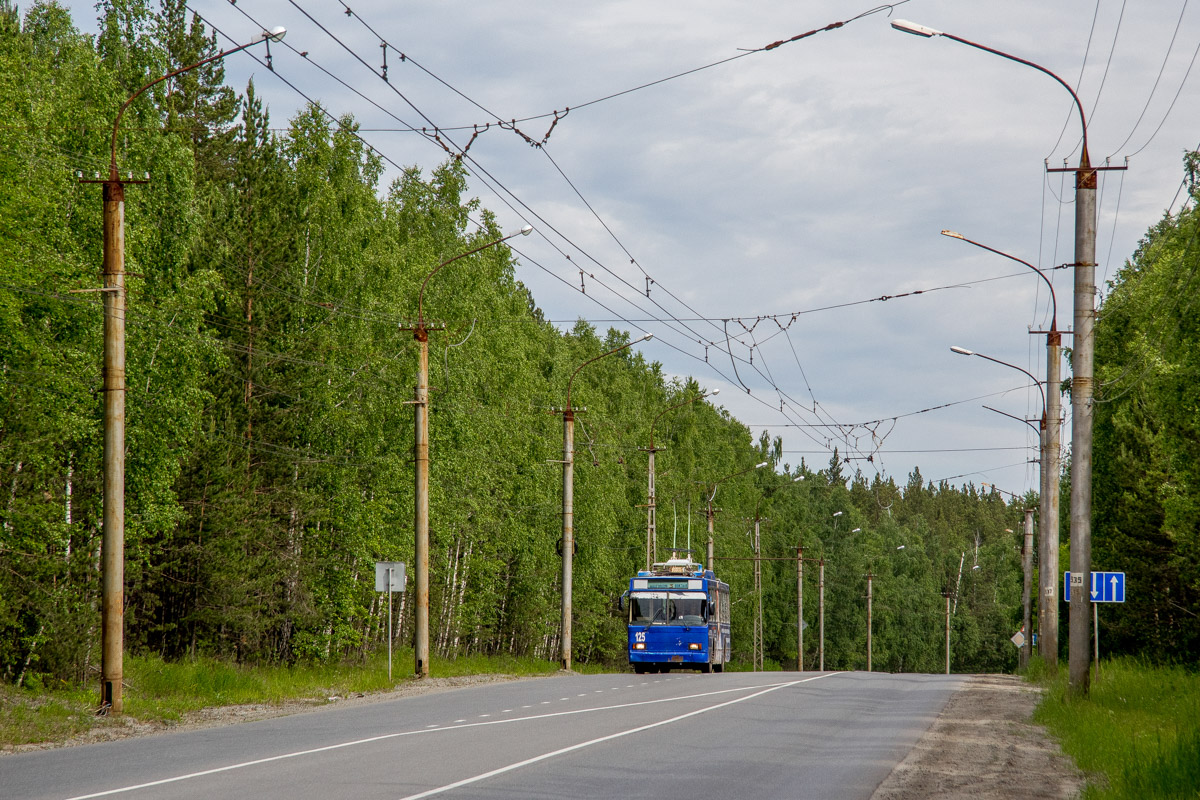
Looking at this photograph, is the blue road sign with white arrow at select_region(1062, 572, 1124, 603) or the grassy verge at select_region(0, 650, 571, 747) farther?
the blue road sign with white arrow at select_region(1062, 572, 1124, 603)

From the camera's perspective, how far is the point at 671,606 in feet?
147

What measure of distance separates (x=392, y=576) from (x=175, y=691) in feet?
19.8

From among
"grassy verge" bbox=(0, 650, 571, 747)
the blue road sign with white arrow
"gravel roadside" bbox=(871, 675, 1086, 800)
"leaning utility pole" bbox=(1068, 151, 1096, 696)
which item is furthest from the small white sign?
the blue road sign with white arrow

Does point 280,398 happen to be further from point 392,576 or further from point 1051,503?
point 1051,503

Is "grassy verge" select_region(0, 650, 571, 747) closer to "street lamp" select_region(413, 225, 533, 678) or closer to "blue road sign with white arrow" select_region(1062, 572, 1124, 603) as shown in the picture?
"street lamp" select_region(413, 225, 533, 678)

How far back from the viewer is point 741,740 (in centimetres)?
1728

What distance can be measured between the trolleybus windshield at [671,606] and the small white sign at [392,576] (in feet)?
58.7

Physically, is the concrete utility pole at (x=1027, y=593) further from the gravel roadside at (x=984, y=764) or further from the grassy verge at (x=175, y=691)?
the gravel roadside at (x=984, y=764)

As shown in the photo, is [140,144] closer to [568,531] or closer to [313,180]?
[313,180]

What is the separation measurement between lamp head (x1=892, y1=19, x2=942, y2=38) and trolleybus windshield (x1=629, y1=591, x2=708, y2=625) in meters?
28.5

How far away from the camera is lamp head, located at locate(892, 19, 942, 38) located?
18.7 metres

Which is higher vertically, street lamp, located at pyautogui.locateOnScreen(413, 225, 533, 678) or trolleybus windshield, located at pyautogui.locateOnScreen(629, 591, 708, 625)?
street lamp, located at pyautogui.locateOnScreen(413, 225, 533, 678)

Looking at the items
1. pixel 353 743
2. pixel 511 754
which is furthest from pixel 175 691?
pixel 511 754

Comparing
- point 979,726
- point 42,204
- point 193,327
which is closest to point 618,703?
point 979,726
